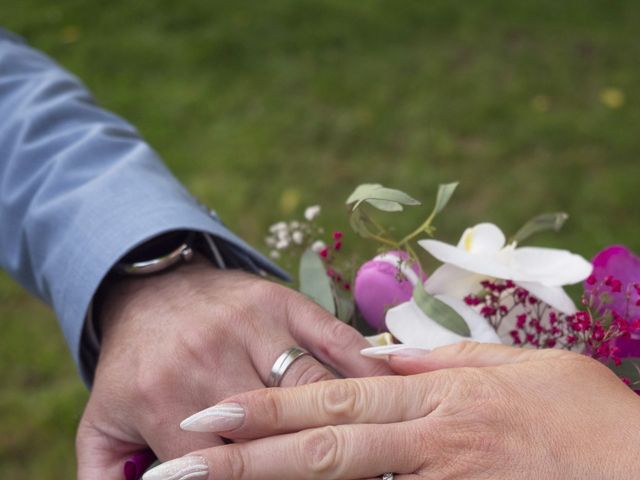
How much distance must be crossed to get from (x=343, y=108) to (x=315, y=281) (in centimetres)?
329

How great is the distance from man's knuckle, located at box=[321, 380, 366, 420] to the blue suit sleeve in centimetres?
50

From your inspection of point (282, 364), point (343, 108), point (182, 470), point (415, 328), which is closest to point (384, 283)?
point (415, 328)

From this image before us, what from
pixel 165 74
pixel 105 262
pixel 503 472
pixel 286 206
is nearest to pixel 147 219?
pixel 105 262

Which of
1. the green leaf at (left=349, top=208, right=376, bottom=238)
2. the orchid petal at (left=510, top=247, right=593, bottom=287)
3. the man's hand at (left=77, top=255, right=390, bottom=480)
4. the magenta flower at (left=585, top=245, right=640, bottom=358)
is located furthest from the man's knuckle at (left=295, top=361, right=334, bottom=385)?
the magenta flower at (left=585, top=245, right=640, bottom=358)

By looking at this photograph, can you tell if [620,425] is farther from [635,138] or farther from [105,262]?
[635,138]

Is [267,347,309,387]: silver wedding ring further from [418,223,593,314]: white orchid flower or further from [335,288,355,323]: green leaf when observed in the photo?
[418,223,593,314]: white orchid flower

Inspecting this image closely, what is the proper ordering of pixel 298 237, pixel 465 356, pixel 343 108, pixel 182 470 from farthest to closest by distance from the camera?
pixel 343 108 < pixel 298 237 < pixel 465 356 < pixel 182 470

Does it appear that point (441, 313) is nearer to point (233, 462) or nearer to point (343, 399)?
point (343, 399)

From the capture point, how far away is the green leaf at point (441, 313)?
1.17 meters

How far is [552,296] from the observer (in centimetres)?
117

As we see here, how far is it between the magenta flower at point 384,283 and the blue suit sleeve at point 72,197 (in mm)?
308

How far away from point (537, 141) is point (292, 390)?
348 cm

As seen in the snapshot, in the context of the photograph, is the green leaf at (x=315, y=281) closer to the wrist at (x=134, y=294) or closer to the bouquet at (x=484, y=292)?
the bouquet at (x=484, y=292)

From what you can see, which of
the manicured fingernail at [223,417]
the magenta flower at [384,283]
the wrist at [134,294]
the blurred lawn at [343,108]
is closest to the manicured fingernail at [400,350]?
the magenta flower at [384,283]
